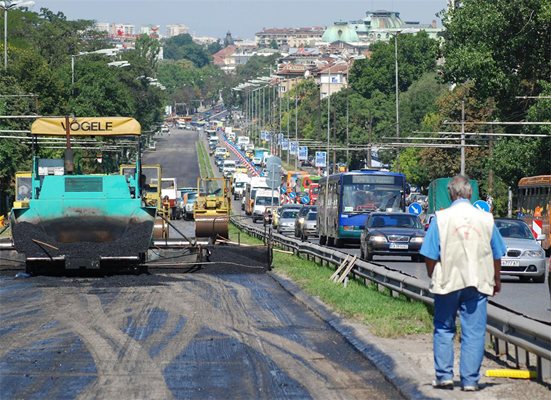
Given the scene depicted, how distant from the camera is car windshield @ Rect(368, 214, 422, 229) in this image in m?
39.7

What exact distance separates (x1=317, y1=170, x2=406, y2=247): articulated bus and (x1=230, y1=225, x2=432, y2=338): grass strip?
18.8 meters

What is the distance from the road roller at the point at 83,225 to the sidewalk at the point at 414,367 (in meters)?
9.14

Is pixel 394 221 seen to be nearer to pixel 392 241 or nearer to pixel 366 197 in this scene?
pixel 392 241

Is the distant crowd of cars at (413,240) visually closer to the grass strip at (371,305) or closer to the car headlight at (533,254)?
the car headlight at (533,254)

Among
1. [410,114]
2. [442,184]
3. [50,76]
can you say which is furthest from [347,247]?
[410,114]

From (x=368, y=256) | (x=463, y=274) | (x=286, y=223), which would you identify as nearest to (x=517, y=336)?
(x=463, y=274)

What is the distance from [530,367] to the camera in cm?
1345

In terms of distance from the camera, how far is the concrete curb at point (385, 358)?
484 inches

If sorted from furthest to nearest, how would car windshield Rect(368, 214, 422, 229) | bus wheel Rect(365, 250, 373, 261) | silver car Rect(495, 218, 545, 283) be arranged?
car windshield Rect(368, 214, 422, 229)
bus wheel Rect(365, 250, 373, 261)
silver car Rect(495, 218, 545, 283)

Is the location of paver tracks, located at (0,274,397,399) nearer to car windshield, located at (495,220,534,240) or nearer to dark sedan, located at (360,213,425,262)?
car windshield, located at (495,220,534,240)

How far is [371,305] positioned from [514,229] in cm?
1296

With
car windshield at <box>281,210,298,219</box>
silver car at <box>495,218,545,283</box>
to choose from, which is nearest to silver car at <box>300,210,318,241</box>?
car windshield at <box>281,210,298,219</box>

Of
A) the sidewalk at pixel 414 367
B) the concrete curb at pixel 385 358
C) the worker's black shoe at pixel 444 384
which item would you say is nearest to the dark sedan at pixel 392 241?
the concrete curb at pixel 385 358

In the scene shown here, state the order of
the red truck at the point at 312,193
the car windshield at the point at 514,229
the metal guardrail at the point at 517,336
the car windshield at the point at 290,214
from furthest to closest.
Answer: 1. the red truck at the point at 312,193
2. the car windshield at the point at 290,214
3. the car windshield at the point at 514,229
4. the metal guardrail at the point at 517,336
